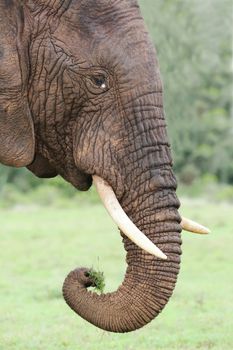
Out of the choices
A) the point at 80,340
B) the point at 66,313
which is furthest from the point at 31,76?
the point at 66,313

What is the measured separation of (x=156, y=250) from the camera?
5074 mm

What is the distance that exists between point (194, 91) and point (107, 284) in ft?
75.1

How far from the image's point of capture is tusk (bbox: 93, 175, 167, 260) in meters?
5.09

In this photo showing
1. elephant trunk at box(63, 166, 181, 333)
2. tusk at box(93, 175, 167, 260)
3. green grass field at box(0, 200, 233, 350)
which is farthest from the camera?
green grass field at box(0, 200, 233, 350)

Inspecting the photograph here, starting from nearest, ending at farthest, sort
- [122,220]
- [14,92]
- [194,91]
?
1. [122,220]
2. [14,92]
3. [194,91]

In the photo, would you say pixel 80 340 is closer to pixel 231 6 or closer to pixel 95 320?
pixel 95 320

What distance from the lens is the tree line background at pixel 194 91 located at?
23.8 meters

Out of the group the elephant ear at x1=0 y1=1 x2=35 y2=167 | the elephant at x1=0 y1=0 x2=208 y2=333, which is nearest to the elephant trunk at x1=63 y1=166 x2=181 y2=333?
the elephant at x1=0 y1=0 x2=208 y2=333

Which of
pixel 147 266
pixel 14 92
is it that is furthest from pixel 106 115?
pixel 147 266

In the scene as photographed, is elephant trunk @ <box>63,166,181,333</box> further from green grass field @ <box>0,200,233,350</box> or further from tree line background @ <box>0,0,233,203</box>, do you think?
tree line background @ <box>0,0,233,203</box>

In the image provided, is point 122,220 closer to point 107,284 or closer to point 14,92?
point 14,92

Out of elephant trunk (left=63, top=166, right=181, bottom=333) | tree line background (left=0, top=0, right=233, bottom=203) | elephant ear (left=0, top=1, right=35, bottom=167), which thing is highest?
elephant ear (left=0, top=1, right=35, bottom=167)

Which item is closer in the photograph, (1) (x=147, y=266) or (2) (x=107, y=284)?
(1) (x=147, y=266)

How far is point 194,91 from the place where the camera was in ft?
112
